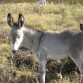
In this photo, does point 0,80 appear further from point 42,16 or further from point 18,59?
point 42,16

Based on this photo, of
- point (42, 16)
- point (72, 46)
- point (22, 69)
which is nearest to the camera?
point (72, 46)

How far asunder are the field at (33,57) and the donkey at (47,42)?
55 centimetres

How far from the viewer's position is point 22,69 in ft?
30.5

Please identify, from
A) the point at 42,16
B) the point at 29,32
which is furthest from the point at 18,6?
the point at 29,32

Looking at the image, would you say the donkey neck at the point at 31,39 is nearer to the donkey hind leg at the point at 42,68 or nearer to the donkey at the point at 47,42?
the donkey at the point at 47,42

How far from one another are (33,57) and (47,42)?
111 cm

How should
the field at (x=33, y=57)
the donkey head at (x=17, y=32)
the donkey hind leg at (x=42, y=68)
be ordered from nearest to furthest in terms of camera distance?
the donkey head at (x=17, y=32) → the donkey hind leg at (x=42, y=68) → the field at (x=33, y=57)

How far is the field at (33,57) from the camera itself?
8.94m

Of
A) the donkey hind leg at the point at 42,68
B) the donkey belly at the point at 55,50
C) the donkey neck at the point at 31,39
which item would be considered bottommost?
the donkey hind leg at the point at 42,68

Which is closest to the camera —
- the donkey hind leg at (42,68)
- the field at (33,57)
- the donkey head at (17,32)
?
the donkey head at (17,32)

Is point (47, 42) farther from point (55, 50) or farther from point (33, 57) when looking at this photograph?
point (33, 57)

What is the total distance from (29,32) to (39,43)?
1.15 feet

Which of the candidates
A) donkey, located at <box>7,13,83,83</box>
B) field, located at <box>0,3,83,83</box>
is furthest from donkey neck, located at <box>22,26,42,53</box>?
field, located at <box>0,3,83,83</box>

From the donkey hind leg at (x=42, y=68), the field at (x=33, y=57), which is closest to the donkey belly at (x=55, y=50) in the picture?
the donkey hind leg at (x=42, y=68)
